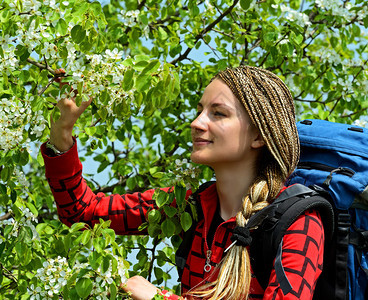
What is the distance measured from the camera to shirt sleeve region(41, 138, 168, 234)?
9.04 ft

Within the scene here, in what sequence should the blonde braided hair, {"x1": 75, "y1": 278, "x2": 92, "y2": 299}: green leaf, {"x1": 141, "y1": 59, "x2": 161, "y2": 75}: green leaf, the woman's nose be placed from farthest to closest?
1. the woman's nose
2. the blonde braided hair
3. {"x1": 141, "y1": 59, "x2": 161, "y2": 75}: green leaf
4. {"x1": 75, "y1": 278, "x2": 92, "y2": 299}: green leaf

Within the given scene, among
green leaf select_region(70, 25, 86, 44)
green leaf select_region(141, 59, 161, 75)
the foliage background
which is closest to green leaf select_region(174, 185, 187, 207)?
the foliage background

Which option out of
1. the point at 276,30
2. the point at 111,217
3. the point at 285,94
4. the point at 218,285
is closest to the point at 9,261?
the point at 111,217

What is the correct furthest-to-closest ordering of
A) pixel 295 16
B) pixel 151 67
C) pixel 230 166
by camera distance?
pixel 295 16
pixel 230 166
pixel 151 67

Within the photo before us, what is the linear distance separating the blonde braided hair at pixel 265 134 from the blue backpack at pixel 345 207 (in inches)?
5.6

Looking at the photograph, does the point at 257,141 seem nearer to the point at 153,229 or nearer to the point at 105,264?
the point at 153,229

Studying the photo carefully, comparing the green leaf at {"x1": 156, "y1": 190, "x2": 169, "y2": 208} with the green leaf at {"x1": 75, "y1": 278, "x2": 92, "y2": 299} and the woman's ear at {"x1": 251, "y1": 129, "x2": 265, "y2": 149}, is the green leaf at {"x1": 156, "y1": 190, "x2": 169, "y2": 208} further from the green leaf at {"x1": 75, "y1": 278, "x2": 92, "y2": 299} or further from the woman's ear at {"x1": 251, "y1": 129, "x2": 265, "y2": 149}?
the green leaf at {"x1": 75, "y1": 278, "x2": 92, "y2": 299}

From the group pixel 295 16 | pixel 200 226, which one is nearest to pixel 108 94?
pixel 200 226

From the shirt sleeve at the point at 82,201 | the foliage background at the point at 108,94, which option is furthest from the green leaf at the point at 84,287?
the shirt sleeve at the point at 82,201

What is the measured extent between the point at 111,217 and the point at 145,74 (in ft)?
2.59

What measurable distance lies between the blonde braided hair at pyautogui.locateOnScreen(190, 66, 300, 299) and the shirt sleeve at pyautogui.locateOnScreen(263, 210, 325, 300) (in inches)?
6.9

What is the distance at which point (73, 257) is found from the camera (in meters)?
2.49

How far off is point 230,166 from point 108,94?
23.6 inches

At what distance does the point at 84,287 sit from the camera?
7.55ft
